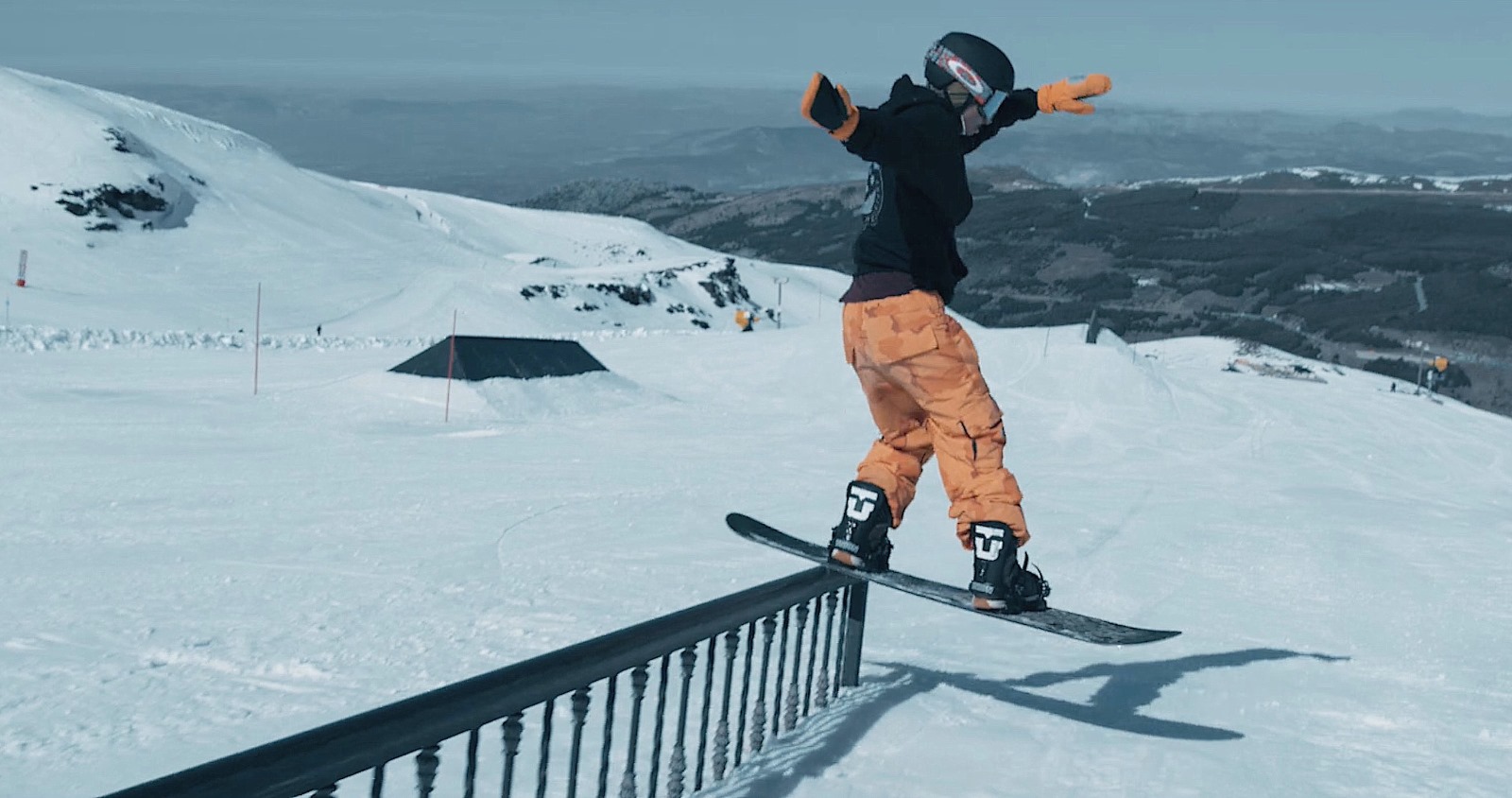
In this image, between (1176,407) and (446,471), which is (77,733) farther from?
(1176,407)

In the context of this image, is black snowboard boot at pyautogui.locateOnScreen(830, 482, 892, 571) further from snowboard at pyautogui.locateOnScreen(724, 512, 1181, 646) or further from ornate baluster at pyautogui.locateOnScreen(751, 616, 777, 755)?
ornate baluster at pyautogui.locateOnScreen(751, 616, 777, 755)

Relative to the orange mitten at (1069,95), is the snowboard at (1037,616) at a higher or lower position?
lower

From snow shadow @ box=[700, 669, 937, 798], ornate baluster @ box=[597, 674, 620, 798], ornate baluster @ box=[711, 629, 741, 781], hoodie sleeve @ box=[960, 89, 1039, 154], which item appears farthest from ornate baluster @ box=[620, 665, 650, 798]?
hoodie sleeve @ box=[960, 89, 1039, 154]

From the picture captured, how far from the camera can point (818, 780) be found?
4.98 metres

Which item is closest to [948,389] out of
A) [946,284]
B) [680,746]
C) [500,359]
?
[946,284]

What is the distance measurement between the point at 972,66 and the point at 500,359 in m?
16.0

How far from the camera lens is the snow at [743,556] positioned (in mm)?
5656

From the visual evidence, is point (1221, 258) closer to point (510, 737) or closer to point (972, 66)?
point (972, 66)

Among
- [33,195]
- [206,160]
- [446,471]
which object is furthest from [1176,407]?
[206,160]

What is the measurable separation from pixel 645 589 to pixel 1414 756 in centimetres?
462

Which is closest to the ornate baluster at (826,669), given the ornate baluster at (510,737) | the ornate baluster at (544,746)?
the ornate baluster at (544,746)

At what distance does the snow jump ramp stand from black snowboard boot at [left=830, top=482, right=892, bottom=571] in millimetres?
14364

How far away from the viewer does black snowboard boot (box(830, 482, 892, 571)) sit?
557cm

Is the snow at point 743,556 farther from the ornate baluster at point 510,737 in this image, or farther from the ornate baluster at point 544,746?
the ornate baluster at point 510,737
